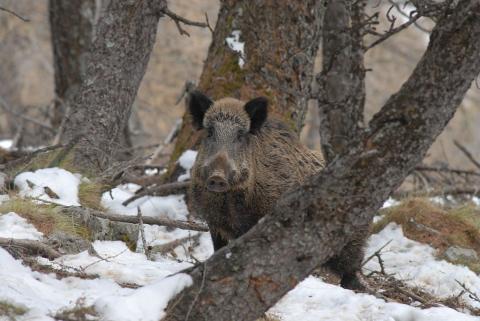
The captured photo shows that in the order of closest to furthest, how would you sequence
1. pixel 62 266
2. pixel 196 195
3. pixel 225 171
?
pixel 62 266
pixel 225 171
pixel 196 195

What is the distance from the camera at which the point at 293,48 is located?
741 cm

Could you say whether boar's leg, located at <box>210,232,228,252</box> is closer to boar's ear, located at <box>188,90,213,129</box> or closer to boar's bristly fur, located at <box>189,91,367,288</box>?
boar's bristly fur, located at <box>189,91,367,288</box>

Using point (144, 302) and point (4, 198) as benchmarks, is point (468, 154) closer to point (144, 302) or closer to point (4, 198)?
point (4, 198)

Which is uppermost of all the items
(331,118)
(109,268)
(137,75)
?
(137,75)

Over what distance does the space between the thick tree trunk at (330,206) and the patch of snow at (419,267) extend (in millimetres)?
2552

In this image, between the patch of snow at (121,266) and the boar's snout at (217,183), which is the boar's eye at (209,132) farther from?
the patch of snow at (121,266)

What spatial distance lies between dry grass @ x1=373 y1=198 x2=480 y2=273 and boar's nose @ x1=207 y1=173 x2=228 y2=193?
2.76 m

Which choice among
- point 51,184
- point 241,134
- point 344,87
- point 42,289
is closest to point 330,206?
point 42,289

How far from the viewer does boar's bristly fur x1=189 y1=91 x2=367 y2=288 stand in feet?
17.5

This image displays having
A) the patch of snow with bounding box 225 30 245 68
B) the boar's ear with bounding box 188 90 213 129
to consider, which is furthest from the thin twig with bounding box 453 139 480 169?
the boar's ear with bounding box 188 90 213 129

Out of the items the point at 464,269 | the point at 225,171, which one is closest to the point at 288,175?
the point at 225,171

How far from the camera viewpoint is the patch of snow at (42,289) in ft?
12.6

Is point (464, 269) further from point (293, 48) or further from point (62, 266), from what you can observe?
point (62, 266)

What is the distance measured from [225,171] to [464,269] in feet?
8.99
